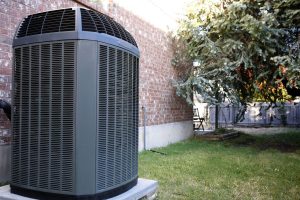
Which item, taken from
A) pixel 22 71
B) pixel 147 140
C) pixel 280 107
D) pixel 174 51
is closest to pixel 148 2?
pixel 174 51

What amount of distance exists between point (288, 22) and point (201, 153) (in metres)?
3.66

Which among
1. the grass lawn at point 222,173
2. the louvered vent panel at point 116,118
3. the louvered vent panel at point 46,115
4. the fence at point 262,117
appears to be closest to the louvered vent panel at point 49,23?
the louvered vent panel at point 46,115

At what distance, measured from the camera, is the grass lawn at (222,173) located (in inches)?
170

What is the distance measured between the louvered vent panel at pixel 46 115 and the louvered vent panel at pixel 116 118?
0.25 m

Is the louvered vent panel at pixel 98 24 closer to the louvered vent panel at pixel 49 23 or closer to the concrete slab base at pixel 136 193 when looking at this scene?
the louvered vent panel at pixel 49 23

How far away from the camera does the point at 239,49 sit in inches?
334

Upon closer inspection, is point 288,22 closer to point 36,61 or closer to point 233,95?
point 233,95

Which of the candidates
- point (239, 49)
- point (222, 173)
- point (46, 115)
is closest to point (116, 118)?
point (46, 115)

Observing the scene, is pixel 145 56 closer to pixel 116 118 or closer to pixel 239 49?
pixel 239 49

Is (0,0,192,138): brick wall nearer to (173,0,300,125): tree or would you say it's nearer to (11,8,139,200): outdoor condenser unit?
(173,0,300,125): tree

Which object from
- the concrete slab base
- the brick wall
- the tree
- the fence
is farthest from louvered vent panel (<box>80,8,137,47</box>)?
the fence

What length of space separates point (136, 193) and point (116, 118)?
29.4 inches

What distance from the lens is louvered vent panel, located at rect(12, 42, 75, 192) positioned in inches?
106

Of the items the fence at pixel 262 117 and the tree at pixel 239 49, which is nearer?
the tree at pixel 239 49
